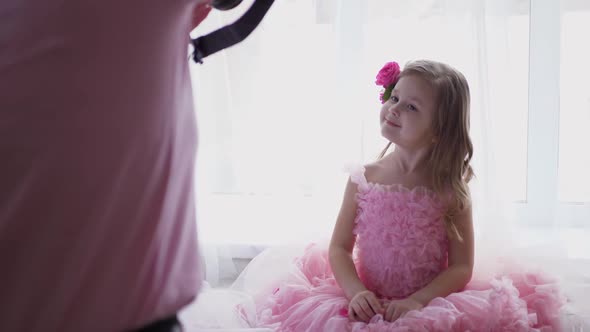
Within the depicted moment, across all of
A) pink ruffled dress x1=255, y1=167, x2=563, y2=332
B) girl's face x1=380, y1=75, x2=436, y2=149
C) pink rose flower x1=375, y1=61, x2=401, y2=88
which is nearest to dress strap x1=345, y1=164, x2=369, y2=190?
pink ruffled dress x1=255, y1=167, x2=563, y2=332

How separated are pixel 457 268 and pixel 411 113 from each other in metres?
0.38

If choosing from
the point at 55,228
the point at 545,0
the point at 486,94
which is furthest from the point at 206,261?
the point at 545,0

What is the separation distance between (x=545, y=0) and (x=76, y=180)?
1.50 meters

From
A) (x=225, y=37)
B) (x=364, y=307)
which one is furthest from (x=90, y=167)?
(x=364, y=307)

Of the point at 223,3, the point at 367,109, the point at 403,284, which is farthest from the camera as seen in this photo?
the point at 367,109

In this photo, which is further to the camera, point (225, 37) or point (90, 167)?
point (225, 37)

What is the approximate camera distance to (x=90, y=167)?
2.11 ft

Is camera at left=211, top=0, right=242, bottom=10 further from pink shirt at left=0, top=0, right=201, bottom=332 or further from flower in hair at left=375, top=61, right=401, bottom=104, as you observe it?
flower in hair at left=375, top=61, right=401, bottom=104

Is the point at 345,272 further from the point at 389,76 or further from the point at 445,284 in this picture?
the point at 389,76

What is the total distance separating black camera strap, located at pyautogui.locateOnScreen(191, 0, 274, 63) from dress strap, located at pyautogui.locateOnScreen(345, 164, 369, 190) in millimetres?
596

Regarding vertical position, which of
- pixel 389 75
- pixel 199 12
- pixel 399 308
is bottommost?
pixel 399 308

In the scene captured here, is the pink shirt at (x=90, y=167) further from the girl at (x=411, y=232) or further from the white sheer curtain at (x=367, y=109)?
the white sheer curtain at (x=367, y=109)

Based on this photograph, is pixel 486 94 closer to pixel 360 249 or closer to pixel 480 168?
pixel 480 168

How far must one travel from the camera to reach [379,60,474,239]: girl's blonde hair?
4.49 feet
